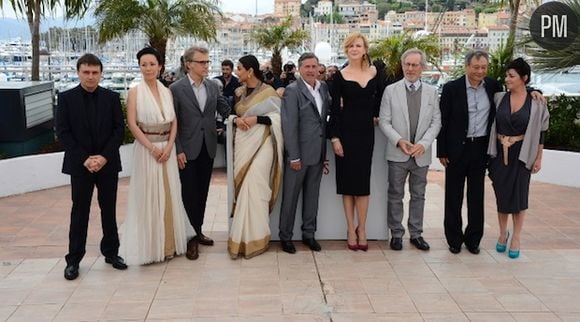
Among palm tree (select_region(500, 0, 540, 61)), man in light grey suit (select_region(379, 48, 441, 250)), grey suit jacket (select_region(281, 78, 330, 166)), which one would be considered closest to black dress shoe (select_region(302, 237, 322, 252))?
grey suit jacket (select_region(281, 78, 330, 166))

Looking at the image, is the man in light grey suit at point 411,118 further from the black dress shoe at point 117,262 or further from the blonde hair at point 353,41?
the black dress shoe at point 117,262

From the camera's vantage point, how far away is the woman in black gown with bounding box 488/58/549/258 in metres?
4.56

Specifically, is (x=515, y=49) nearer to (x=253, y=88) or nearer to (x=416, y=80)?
(x=416, y=80)

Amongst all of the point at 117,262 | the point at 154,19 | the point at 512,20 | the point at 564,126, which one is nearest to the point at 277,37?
the point at 154,19

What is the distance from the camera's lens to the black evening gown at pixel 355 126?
466 cm

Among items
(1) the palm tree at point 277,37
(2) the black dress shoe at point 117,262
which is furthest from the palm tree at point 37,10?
(1) the palm tree at point 277,37

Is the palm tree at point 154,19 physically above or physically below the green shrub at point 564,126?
above

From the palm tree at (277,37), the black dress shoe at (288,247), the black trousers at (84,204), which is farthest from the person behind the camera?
the palm tree at (277,37)

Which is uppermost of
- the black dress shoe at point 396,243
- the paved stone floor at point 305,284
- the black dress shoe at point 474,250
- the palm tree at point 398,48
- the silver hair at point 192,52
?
the palm tree at point 398,48

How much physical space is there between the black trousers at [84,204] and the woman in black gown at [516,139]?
9.07 feet

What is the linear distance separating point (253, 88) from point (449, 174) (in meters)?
1.63

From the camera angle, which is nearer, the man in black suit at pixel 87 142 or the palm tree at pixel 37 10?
the man in black suit at pixel 87 142

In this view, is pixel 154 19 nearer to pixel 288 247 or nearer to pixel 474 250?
pixel 288 247

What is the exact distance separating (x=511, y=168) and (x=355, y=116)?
1216mm
